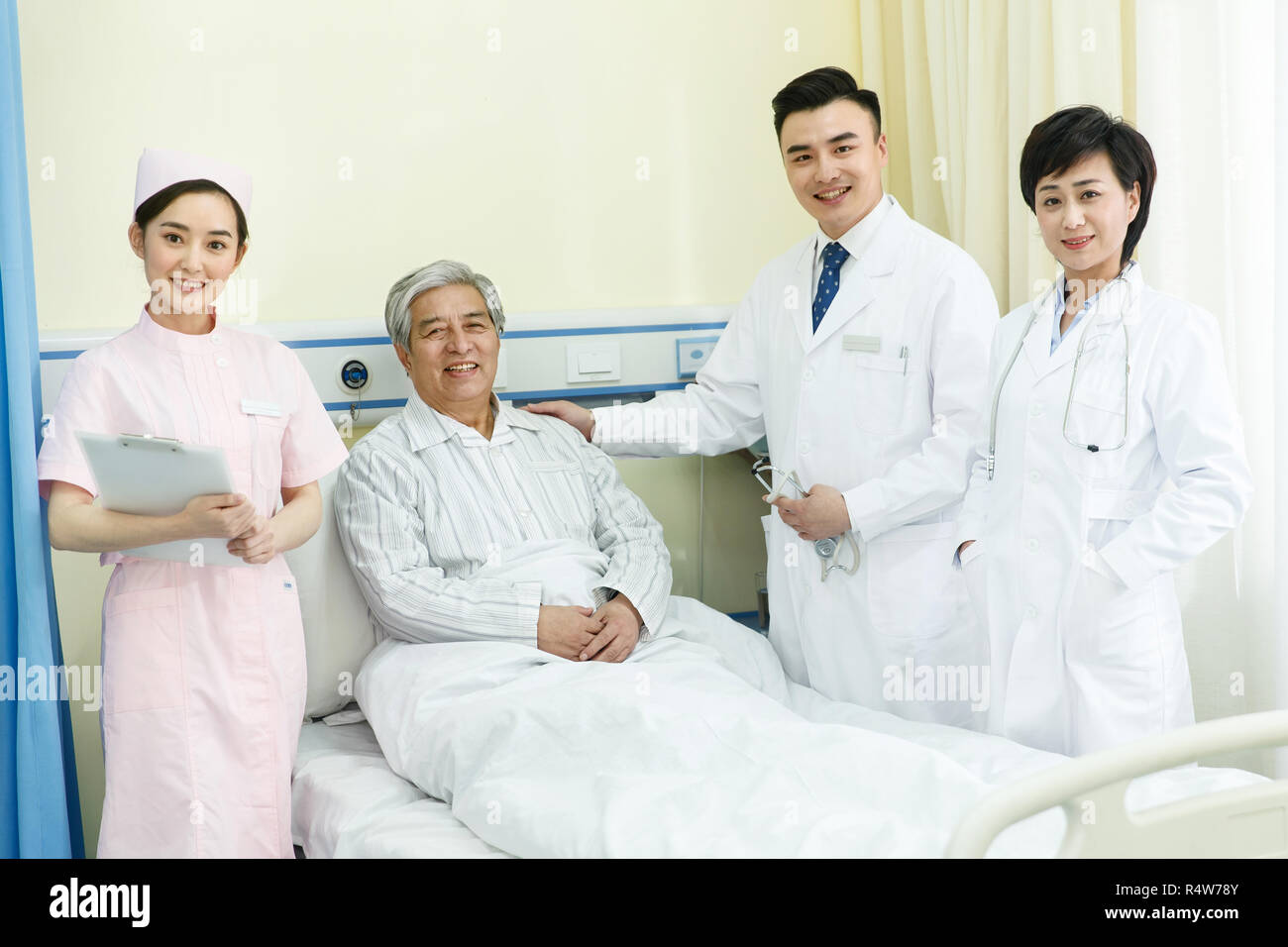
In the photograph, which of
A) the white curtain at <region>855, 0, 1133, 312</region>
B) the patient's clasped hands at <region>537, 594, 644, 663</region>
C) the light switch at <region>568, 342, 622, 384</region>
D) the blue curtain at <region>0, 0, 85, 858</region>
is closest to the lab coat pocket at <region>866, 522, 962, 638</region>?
the patient's clasped hands at <region>537, 594, 644, 663</region>

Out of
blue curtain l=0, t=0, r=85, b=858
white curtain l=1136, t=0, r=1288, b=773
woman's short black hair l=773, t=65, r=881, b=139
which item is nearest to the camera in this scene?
blue curtain l=0, t=0, r=85, b=858

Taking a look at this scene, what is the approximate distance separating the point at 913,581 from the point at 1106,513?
470mm

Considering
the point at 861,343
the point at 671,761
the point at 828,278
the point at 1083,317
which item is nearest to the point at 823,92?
the point at 828,278

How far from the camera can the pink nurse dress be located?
1.78 m

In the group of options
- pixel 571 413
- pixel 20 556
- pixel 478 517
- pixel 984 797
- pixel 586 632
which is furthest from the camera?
pixel 571 413

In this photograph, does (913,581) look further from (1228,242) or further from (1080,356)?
(1228,242)

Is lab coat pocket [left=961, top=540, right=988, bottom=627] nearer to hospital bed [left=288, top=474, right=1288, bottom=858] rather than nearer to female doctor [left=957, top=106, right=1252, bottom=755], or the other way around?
female doctor [left=957, top=106, right=1252, bottom=755]

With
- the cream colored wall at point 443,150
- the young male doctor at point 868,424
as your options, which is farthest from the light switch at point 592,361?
the young male doctor at point 868,424

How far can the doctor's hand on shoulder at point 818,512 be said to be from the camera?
2.22 metres

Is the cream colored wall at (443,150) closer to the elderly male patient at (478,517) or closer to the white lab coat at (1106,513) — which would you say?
the elderly male patient at (478,517)

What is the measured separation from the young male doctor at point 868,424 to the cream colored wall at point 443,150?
0.54 meters

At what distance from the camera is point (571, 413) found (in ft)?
8.40

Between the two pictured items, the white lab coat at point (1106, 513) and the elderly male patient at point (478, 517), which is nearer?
the white lab coat at point (1106, 513)

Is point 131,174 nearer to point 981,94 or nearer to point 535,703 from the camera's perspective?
point 535,703
